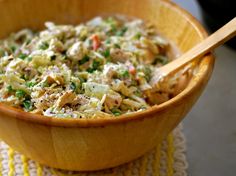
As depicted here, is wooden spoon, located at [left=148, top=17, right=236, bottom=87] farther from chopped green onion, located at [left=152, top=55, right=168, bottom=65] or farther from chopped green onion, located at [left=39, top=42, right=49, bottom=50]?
chopped green onion, located at [left=39, top=42, right=49, bottom=50]

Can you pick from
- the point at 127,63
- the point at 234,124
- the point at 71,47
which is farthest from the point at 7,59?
the point at 234,124

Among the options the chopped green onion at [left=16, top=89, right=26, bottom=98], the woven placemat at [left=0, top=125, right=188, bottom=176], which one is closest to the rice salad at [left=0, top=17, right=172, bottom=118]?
the chopped green onion at [left=16, top=89, right=26, bottom=98]

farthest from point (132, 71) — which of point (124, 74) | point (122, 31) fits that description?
point (122, 31)

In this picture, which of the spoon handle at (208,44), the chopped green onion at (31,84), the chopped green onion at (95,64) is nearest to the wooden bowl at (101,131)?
the spoon handle at (208,44)

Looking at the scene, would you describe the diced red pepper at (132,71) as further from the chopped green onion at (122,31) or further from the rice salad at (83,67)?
the chopped green onion at (122,31)

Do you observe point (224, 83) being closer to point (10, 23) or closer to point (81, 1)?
point (81, 1)

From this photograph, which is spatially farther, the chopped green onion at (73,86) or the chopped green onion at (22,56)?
the chopped green onion at (22,56)

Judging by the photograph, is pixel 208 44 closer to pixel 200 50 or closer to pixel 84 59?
pixel 200 50
